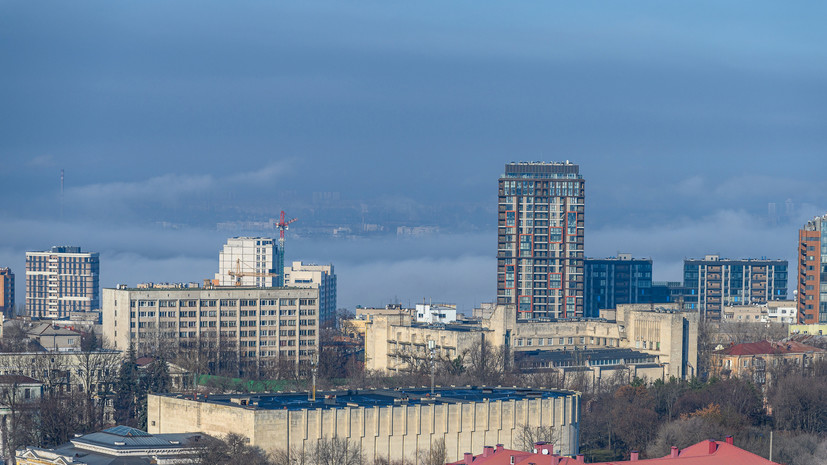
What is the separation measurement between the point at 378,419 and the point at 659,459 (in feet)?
41.9

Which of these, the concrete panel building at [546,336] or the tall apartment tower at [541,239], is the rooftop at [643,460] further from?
the tall apartment tower at [541,239]

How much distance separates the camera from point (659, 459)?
69.4 meters

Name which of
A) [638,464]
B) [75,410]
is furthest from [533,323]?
[638,464]

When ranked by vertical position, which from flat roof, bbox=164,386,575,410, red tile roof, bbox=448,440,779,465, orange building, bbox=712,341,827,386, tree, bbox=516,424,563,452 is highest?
flat roof, bbox=164,386,575,410

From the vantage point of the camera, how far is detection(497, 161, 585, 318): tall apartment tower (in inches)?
6831

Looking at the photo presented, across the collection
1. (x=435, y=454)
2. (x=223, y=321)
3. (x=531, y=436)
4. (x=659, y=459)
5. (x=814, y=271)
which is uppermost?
(x=814, y=271)

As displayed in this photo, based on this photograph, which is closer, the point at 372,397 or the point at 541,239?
the point at 372,397

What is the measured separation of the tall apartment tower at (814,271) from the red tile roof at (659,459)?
360 ft

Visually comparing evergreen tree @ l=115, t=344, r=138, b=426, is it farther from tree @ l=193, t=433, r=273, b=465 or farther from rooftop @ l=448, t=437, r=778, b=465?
rooftop @ l=448, t=437, r=778, b=465

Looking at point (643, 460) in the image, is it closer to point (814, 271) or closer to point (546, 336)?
point (546, 336)

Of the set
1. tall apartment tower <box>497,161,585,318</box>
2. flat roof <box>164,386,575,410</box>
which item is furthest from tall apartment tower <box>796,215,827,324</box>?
flat roof <box>164,386,575,410</box>

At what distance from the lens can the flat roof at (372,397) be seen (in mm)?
75312

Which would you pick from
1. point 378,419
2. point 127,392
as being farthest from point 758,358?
point 378,419

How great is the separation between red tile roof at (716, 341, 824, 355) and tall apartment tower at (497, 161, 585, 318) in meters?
36.3
